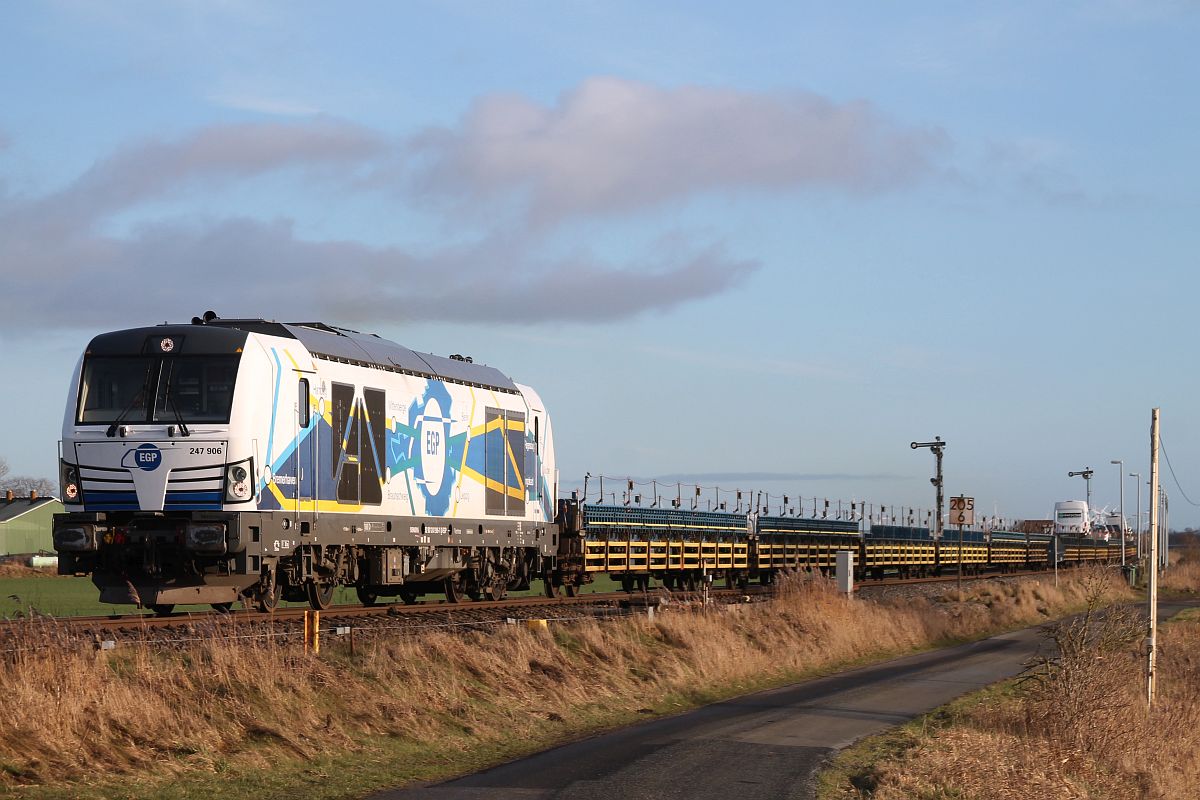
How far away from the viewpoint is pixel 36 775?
39.6ft

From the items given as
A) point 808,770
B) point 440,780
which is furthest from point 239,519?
point 808,770

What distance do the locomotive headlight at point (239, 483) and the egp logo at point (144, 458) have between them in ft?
3.71

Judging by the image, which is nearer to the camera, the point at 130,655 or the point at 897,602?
the point at 130,655

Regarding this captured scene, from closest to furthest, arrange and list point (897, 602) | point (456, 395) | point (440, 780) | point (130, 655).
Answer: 1. point (440, 780)
2. point (130, 655)
3. point (456, 395)
4. point (897, 602)

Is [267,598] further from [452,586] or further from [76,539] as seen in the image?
[452,586]

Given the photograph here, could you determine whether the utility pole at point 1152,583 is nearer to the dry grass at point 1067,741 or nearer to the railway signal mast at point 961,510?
the dry grass at point 1067,741

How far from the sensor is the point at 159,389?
21.5 metres

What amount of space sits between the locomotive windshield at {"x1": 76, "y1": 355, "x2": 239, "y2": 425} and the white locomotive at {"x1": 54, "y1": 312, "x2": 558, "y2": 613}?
22 millimetres

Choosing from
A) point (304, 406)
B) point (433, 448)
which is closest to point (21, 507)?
point (433, 448)

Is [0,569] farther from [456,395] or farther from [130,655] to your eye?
[130,655]

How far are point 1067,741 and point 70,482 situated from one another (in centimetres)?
1528

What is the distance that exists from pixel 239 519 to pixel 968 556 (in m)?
56.8

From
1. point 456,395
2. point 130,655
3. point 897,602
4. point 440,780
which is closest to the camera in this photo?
point 440,780

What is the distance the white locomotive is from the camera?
2109 centimetres
